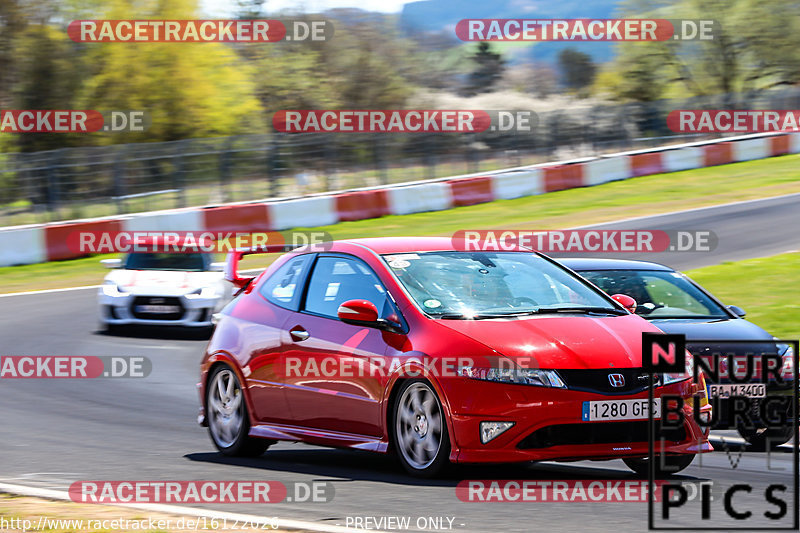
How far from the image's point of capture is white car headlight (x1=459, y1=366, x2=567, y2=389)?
6.92m

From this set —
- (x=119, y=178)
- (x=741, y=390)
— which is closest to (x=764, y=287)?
(x=741, y=390)

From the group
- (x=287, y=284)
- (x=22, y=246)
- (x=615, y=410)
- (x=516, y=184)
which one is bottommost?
(x=615, y=410)

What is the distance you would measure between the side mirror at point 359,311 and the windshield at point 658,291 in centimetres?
353

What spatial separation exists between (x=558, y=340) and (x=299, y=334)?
6.08 ft

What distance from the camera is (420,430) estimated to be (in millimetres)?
7215

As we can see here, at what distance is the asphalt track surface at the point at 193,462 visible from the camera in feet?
20.3

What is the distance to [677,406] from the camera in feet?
23.7

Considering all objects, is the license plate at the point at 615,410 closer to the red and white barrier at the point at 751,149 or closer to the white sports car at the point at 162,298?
the white sports car at the point at 162,298

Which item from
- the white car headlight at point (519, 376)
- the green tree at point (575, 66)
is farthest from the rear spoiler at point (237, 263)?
the green tree at point (575, 66)

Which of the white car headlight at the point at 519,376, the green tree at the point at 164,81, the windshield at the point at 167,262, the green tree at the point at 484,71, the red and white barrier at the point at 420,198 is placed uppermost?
the green tree at the point at 484,71

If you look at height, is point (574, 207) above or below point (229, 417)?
above

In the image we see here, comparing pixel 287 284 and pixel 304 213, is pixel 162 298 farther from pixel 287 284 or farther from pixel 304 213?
pixel 304 213

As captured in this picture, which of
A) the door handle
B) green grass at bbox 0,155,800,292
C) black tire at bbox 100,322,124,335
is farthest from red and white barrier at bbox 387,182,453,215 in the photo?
the door handle

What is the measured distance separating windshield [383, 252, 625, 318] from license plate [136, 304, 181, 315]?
8523mm
